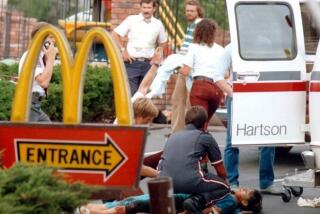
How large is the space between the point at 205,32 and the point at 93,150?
579 cm

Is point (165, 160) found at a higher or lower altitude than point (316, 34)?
lower

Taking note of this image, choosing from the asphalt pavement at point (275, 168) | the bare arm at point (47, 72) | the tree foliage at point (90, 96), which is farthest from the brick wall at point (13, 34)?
the bare arm at point (47, 72)

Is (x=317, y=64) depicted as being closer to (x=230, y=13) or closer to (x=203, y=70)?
(x=230, y=13)

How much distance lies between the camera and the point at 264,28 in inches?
444

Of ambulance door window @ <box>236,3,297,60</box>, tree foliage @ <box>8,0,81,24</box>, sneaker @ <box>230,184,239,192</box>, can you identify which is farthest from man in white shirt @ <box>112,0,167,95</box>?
tree foliage @ <box>8,0,81,24</box>

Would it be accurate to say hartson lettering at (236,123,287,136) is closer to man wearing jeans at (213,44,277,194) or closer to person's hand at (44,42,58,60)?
man wearing jeans at (213,44,277,194)

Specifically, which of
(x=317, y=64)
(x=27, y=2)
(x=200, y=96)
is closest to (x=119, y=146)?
(x=317, y=64)

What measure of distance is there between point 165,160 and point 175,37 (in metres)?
9.49

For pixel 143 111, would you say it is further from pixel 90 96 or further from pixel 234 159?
pixel 90 96

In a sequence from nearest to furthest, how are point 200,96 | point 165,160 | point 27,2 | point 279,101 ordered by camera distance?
point 165,160 < point 279,101 < point 200,96 < point 27,2

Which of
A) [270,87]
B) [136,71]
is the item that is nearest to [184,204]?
[270,87]

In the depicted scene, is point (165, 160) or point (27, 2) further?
point (27, 2)

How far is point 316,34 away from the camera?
1162cm

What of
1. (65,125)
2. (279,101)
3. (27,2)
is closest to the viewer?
(65,125)
